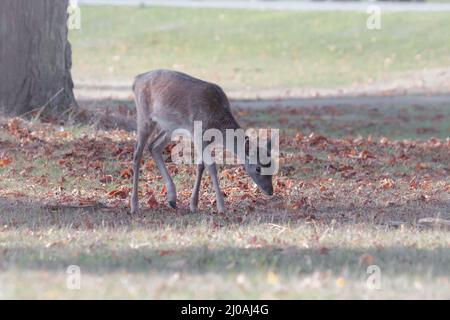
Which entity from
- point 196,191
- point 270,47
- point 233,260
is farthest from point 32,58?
point 270,47

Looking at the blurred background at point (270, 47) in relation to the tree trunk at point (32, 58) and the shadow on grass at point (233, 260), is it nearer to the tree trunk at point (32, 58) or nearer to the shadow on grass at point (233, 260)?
the tree trunk at point (32, 58)

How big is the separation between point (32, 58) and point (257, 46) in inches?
786

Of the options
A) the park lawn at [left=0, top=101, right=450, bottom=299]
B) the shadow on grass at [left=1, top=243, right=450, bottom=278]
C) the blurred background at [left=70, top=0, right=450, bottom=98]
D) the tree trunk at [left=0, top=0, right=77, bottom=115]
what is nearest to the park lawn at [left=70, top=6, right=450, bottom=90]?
the blurred background at [left=70, top=0, right=450, bottom=98]

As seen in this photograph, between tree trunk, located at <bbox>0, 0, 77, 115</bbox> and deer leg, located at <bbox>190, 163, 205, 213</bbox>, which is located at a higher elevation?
tree trunk, located at <bbox>0, 0, 77, 115</bbox>

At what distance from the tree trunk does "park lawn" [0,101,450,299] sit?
0.81 metres

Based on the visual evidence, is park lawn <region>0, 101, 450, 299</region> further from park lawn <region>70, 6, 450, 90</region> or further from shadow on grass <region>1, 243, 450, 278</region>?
park lawn <region>70, 6, 450, 90</region>

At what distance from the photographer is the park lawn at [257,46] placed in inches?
1227

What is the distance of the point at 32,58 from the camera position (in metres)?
16.7

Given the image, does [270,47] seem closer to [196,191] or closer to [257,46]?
[257,46]

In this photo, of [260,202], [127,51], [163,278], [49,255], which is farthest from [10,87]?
[127,51]

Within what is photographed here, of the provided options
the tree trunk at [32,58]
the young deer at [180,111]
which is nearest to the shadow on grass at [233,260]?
the young deer at [180,111]

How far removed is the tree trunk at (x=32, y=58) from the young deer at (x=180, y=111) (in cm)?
471

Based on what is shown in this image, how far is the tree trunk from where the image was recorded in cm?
1650
